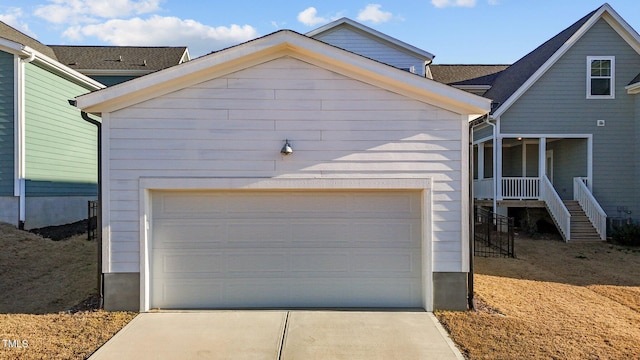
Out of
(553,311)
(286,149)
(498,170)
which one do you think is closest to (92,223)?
(286,149)

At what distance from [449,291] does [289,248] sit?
254cm

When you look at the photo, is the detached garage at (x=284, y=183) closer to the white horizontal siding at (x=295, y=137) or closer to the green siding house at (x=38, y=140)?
the white horizontal siding at (x=295, y=137)

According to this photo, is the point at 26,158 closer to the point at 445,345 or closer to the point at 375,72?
the point at 375,72

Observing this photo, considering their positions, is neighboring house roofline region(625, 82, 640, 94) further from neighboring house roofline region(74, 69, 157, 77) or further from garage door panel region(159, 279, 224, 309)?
neighboring house roofline region(74, 69, 157, 77)

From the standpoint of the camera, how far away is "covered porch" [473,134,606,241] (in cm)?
1235

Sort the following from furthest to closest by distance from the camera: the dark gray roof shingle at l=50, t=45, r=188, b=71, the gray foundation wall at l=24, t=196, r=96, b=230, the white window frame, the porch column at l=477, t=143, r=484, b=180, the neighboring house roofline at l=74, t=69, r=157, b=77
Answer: the dark gray roof shingle at l=50, t=45, r=188, b=71
the neighboring house roofline at l=74, t=69, r=157, b=77
the porch column at l=477, t=143, r=484, b=180
the white window frame
the gray foundation wall at l=24, t=196, r=96, b=230

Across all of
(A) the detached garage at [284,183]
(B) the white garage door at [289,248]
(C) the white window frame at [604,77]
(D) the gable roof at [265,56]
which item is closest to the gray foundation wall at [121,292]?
(A) the detached garage at [284,183]

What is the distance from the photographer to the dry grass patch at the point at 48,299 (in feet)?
15.4

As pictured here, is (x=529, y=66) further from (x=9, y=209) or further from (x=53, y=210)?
(x=9, y=209)

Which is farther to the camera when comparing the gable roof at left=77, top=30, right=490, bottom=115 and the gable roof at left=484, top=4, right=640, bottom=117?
the gable roof at left=484, top=4, right=640, bottom=117

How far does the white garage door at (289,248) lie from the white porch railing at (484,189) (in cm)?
943

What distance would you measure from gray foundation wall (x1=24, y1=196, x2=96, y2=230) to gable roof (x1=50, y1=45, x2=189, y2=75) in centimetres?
630

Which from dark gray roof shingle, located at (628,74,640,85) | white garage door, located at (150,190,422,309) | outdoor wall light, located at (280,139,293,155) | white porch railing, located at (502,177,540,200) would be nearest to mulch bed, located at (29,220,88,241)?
white garage door, located at (150,190,422,309)

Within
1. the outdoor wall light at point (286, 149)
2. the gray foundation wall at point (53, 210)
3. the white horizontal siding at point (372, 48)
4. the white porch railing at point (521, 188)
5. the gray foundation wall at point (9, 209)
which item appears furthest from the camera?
the white horizontal siding at point (372, 48)
